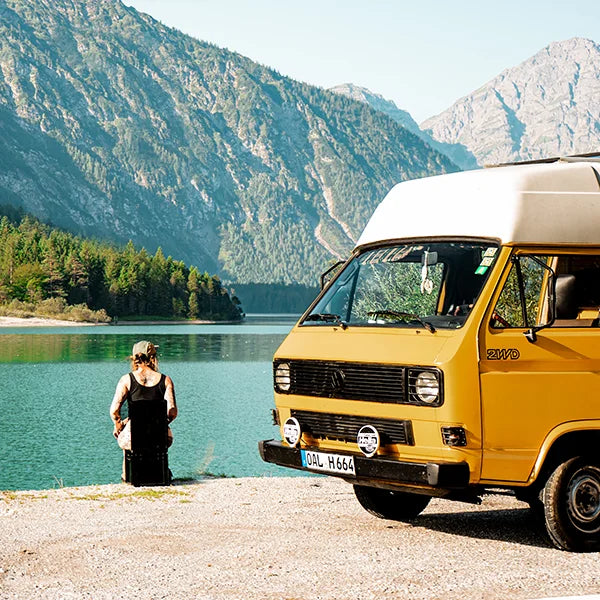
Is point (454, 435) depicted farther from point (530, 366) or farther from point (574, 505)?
point (574, 505)

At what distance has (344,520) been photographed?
1075 cm

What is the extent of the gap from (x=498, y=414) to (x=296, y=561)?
200cm

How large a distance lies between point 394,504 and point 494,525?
1.00 metres

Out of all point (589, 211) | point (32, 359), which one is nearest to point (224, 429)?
point (589, 211)

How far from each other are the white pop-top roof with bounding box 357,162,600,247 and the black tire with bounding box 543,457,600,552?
1967mm

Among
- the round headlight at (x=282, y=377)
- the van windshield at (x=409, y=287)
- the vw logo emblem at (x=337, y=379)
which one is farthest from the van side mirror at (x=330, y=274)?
the vw logo emblem at (x=337, y=379)

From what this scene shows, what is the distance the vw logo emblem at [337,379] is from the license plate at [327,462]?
0.57m

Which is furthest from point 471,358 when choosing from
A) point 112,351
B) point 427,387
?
point 112,351

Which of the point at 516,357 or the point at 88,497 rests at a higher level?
the point at 516,357

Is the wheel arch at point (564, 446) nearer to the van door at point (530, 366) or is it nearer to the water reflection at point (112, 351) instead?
the van door at point (530, 366)

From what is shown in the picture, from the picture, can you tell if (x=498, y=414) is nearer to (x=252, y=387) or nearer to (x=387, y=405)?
(x=387, y=405)

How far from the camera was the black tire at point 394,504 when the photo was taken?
10930 mm

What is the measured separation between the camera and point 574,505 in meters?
9.13

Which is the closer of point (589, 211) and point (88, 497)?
point (589, 211)
